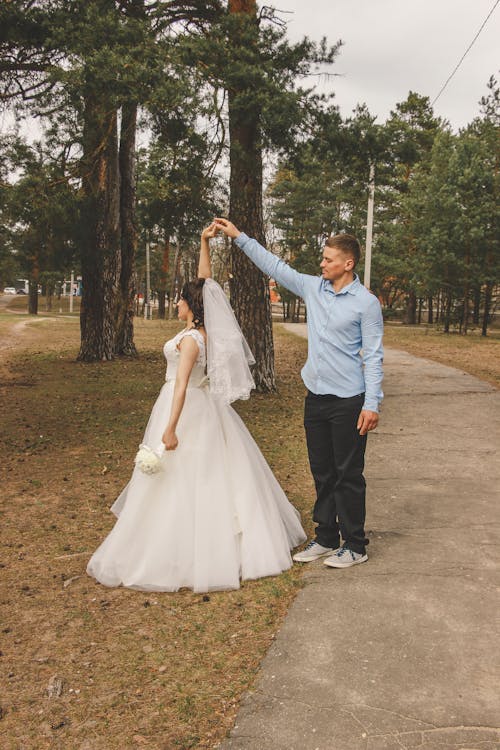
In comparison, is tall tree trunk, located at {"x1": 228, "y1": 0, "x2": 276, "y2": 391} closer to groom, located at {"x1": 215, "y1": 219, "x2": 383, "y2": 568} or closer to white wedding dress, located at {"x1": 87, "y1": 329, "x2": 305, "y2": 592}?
groom, located at {"x1": 215, "y1": 219, "x2": 383, "y2": 568}

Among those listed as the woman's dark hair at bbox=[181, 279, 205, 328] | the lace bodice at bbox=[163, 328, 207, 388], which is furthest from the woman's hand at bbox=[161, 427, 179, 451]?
the woman's dark hair at bbox=[181, 279, 205, 328]

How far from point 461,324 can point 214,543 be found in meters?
31.5

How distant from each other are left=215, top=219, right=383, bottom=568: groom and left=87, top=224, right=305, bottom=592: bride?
1.28 feet

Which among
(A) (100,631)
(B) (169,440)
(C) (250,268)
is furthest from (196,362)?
(C) (250,268)

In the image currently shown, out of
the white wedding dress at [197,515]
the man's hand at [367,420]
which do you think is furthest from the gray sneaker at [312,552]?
the man's hand at [367,420]

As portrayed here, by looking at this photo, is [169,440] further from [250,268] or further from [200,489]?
[250,268]

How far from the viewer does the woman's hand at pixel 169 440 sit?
439cm

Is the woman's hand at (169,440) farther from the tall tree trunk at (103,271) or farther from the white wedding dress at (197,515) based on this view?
the tall tree trunk at (103,271)

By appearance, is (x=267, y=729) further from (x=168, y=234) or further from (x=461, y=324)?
(x=461, y=324)

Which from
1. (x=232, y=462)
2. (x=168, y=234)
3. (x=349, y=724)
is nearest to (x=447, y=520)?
(x=232, y=462)

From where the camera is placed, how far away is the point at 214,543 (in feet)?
14.4

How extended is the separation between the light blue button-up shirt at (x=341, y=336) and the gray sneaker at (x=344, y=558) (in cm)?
106

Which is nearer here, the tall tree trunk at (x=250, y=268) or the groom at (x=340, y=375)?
the groom at (x=340, y=375)

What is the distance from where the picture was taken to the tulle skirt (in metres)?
4.37
